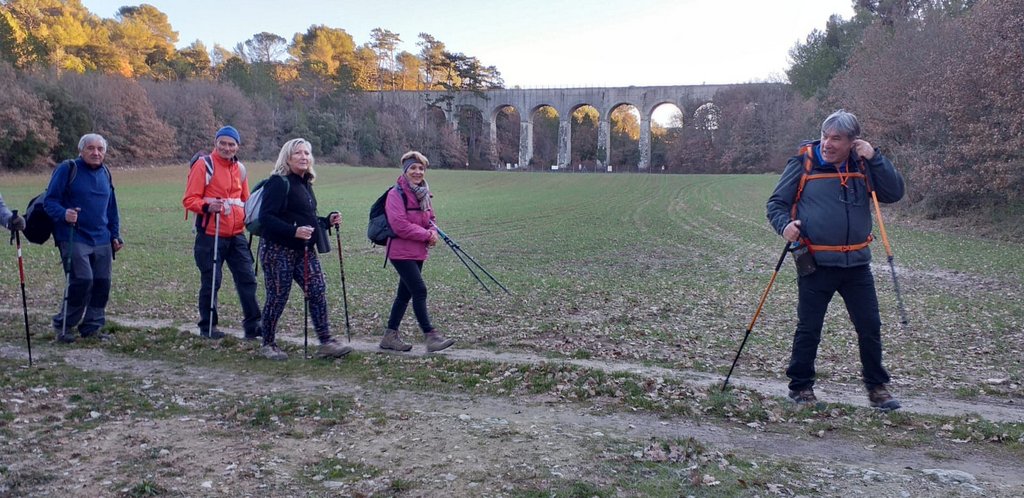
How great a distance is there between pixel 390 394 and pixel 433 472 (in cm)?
185

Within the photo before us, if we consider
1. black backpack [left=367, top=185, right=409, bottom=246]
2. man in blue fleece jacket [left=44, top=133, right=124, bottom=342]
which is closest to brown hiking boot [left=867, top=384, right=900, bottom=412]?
black backpack [left=367, top=185, right=409, bottom=246]

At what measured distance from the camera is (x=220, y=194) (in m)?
8.28

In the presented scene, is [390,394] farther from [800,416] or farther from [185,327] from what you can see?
[185,327]

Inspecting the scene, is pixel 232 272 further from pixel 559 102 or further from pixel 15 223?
pixel 559 102

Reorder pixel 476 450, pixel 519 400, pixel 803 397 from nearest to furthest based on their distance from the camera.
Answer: pixel 476 450
pixel 803 397
pixel 519 400

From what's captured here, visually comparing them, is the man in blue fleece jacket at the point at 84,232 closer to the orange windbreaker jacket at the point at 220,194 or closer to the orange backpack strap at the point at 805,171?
the orange windbreaker jacket at the point at 220,194

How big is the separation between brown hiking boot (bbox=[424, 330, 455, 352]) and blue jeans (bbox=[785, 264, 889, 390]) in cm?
355

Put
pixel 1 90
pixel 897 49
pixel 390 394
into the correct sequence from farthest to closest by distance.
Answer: pixel 1 90, pixel 897 49, pixel 390 394

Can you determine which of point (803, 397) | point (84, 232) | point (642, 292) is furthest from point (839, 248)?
point (84, 232)

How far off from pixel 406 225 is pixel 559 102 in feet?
322

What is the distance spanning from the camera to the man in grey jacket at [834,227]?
559 centimetres

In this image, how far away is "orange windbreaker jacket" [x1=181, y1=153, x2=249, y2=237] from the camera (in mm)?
8092

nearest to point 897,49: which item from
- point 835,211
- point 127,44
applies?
point 835,211

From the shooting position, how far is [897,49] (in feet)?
102
